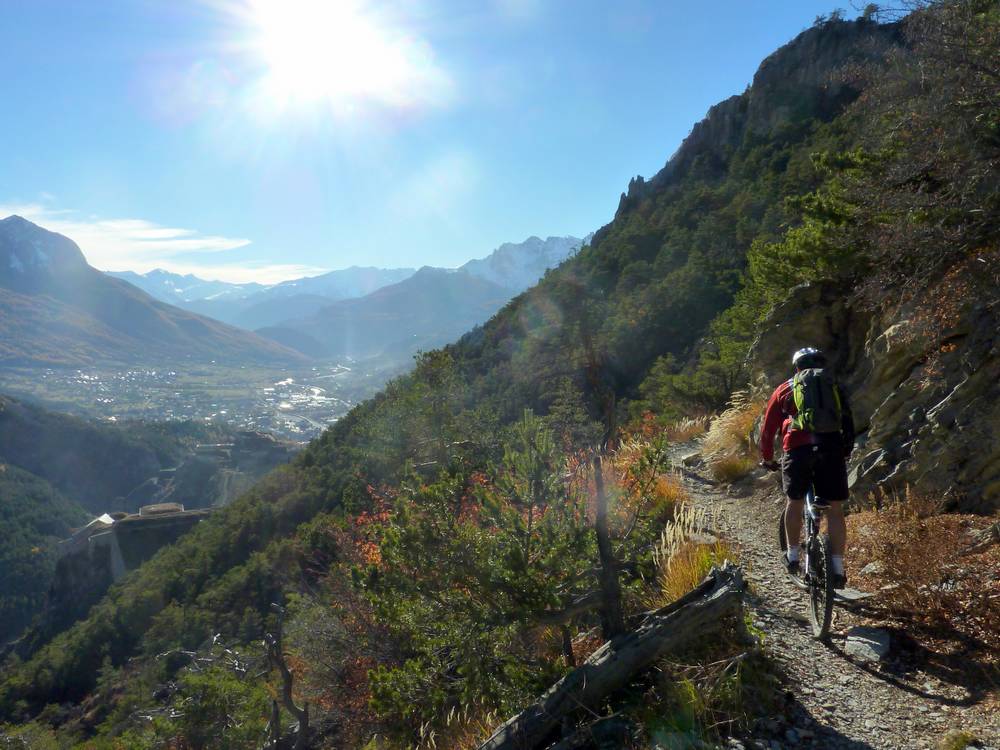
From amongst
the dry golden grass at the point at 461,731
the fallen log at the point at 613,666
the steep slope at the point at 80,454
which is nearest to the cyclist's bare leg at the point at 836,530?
the fallen log at the point at 613,666

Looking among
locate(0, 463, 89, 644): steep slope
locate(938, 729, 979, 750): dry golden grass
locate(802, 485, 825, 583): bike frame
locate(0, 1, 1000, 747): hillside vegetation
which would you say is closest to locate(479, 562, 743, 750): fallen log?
locate(0, 1, 1000, 747): hillside vegetation

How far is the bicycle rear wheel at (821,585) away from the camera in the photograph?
139 inches

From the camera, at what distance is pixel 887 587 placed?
3.86 meters

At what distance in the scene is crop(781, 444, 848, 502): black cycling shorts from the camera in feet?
11.8

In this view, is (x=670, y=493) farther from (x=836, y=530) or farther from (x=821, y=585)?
(x=836, y=530)

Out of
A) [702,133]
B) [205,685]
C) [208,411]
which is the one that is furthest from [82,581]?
[208,411]

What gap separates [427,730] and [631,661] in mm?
A: 2438

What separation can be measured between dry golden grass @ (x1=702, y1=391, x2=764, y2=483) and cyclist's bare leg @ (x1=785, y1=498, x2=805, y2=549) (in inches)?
164

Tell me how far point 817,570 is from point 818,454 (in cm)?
81

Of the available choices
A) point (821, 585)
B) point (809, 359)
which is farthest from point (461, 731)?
point (809, 359)

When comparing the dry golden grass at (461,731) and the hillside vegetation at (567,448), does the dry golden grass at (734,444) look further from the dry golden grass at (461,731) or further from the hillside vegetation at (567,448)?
the dry golden grass at (461,731)

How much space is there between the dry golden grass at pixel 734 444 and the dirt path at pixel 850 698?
3965mm

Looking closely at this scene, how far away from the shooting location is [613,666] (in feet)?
10.5

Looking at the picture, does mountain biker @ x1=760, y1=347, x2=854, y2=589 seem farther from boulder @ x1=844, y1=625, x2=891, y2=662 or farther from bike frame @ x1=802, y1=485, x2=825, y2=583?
boulder @ x1=844, y1=625, x2=891, y2=662
